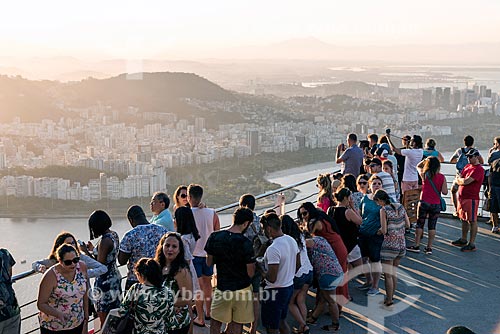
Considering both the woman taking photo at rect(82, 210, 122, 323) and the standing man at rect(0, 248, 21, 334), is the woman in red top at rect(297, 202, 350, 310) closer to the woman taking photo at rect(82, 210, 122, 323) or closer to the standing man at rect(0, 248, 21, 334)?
the woman taking photo at rect(82, 210, 122, 323)

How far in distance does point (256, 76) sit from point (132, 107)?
47.8 meters

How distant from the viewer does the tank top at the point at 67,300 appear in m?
4.16

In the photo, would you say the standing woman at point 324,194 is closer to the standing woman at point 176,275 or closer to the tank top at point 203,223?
the tank top at point 203,223

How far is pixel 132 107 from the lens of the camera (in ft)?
222

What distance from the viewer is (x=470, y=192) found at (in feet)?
26.0

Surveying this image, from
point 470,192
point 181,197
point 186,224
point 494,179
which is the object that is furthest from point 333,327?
point 494,179

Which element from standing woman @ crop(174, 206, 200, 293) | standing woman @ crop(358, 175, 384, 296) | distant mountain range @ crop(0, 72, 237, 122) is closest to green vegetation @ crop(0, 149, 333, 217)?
distant mountain range @ crop(0, 72, 237, 122)

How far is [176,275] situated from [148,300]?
48 cm

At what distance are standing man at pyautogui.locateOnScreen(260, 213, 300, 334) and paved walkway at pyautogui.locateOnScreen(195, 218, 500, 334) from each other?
1.93ft

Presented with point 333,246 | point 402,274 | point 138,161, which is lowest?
point 138,161

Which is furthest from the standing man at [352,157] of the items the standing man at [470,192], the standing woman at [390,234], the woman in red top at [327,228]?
the woman in red top at [327,228]

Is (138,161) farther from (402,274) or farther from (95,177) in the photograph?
(402,274)

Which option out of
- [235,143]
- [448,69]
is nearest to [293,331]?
[235,143]

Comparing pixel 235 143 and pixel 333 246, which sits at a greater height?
pixel 333 246
